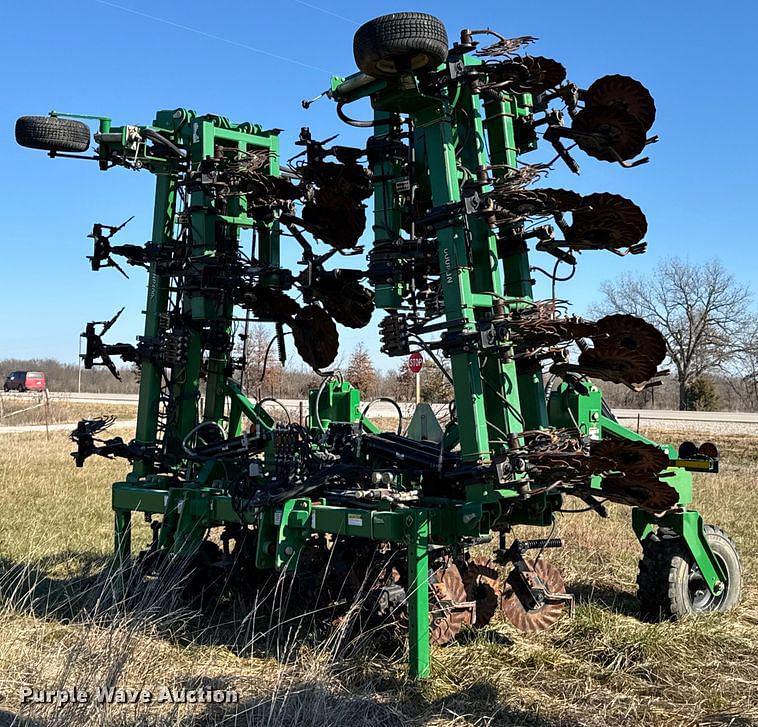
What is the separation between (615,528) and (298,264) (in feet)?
19.7

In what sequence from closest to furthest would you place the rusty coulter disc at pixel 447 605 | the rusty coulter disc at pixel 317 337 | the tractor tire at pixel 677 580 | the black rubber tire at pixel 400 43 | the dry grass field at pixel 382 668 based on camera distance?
the dry grass field at pixel 382 668 → the black rubber tire at pixel 400 43 → the rusty coulter disc at pixel 447 605 → the tractor tire at pixel 677 580 → the rusty coulter disc at pixel 317 337

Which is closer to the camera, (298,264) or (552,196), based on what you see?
(552,196)

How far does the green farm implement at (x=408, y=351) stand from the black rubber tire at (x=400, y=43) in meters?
0.02

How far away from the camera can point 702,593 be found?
8125 millimetres

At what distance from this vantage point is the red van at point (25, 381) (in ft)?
202

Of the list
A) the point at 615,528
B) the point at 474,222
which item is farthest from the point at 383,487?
the point at 615,528

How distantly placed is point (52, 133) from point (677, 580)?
7230mm

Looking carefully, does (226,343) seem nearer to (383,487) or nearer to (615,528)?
(383,487)

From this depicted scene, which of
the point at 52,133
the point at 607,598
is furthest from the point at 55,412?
the point at 607,598

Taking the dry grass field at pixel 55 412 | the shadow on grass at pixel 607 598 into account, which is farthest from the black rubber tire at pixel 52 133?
the dry grass field at pixel 55 412

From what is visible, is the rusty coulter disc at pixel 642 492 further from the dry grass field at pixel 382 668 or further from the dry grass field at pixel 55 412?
the dry grass field at pixel 55 412

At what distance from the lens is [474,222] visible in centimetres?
671

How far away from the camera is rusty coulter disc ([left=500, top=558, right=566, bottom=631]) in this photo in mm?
7094

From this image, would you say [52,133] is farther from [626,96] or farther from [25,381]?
[25,381]
